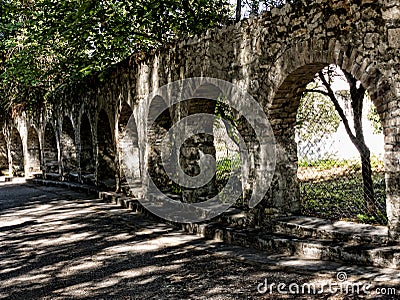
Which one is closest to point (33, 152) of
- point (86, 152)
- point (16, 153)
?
point (16, 153)

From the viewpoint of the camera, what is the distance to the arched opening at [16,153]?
2016cm

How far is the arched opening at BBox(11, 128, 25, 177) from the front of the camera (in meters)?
20.2

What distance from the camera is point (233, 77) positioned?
691 cm

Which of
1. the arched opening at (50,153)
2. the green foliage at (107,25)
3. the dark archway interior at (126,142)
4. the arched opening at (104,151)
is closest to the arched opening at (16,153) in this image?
the arched opening at (50,153)

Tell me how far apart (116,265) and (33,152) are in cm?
1391

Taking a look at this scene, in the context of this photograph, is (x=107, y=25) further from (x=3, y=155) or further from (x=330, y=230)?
(x=3, y=155)

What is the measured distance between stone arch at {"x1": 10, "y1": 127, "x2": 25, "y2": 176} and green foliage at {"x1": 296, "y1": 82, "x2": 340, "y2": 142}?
44.0 feet

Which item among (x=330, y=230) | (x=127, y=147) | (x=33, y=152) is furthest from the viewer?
(x=33, y=152)

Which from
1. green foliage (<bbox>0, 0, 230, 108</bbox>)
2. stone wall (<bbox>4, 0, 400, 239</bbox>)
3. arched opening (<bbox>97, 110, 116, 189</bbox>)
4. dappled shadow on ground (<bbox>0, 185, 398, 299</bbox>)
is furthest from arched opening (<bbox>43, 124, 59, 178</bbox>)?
dappled shadow on ground (<bbox>0, 185, 398, 299</bbox>)

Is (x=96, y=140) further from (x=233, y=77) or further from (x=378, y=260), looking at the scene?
(x=378, y=260)

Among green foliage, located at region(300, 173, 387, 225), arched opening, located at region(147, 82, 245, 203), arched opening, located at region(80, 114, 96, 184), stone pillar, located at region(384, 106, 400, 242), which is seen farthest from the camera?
arched opening, located at region(80, 114, 96, 184)

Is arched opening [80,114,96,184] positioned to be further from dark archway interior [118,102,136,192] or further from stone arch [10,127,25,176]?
stone arch [10,127,25,176]

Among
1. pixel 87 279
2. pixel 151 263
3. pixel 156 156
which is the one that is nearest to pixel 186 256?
pixel 151 263

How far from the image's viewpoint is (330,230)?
5.47 meters
